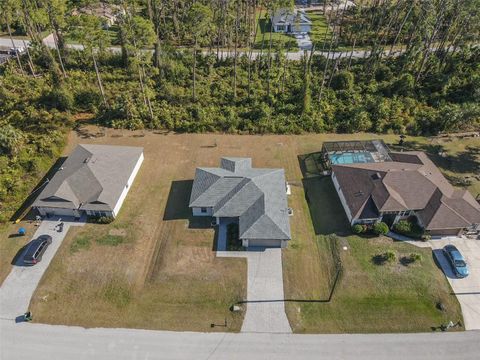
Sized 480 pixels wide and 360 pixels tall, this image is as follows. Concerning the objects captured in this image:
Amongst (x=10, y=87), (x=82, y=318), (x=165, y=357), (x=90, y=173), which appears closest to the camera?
(x=165, y=357)

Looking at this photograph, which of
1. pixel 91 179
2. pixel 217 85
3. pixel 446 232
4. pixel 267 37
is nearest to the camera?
pixel 446 232

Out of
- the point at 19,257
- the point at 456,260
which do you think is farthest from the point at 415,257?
the point at 19,257

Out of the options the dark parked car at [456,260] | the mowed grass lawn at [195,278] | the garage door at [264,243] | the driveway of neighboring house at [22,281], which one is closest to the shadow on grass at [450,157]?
the dark parked car at [456,260]

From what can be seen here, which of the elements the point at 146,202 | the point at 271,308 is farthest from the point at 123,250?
the point at 271,308

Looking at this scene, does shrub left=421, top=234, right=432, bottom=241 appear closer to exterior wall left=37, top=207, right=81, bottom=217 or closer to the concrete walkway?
the concrete walkway

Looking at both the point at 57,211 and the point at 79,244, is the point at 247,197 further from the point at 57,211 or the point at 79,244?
the point at 57,211

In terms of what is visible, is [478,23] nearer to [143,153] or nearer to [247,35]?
[247,35]
